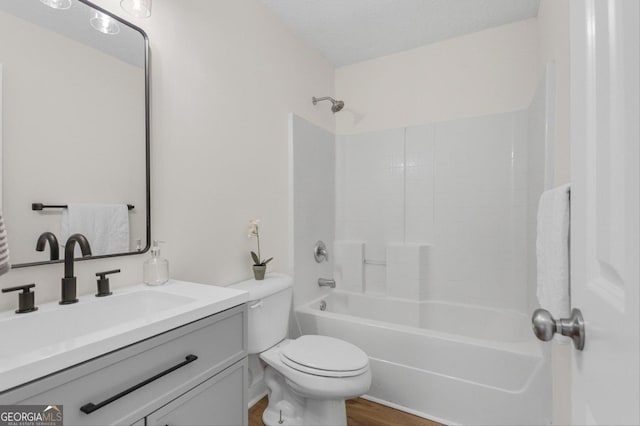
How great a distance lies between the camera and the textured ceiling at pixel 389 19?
1977mm

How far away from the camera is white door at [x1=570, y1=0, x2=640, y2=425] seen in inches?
13.3

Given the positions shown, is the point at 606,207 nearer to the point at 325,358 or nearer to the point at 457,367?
the point at 325,358

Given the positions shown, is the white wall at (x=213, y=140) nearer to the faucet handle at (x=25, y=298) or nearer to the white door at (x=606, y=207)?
the faucet handle at (x=25, y=298)

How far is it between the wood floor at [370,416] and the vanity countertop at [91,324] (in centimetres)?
102

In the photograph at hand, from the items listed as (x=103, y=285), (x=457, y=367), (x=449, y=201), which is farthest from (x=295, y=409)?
(x=449, y=201)

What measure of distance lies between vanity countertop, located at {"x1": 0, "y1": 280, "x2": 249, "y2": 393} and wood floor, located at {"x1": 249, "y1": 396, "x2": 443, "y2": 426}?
102cm

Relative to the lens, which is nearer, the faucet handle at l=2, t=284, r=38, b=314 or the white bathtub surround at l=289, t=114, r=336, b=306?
the faucet handle at l=2, t=284, r=38, b=314

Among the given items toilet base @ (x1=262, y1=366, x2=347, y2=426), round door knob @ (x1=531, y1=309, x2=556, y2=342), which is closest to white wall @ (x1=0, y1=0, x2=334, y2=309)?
toilet base @ (x1=262, y1=366, x2=347, y2=426)

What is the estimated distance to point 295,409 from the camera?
5.28 feet

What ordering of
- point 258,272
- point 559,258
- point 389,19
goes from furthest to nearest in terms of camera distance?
point 389,19 → point 258,272 → point 559,258

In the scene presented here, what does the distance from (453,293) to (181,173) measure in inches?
83.1

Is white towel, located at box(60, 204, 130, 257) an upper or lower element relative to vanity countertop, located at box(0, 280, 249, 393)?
upper

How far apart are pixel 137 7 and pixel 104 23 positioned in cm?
14

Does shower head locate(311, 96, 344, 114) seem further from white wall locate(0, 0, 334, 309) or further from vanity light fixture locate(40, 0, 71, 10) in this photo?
vanity light fixture locate(40, 0, 71, 10)
